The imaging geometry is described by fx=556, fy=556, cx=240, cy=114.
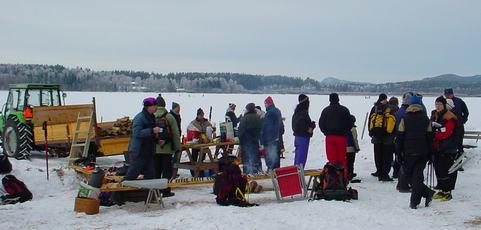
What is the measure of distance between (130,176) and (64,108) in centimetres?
628

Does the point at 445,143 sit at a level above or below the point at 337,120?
below

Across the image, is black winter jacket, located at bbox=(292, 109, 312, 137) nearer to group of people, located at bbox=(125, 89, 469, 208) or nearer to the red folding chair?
group of people, located at bbox=(125, 89, 469, 208)

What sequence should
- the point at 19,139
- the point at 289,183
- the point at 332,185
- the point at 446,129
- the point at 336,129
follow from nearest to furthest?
the point at 332,185, the point at 289,183, the point at 446,129, the point at 336,129, the point at 19,139

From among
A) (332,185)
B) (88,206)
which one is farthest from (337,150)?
(88,206)

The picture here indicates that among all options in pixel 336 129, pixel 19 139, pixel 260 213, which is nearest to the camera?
pixel 260 213

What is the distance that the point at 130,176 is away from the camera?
27.1ft

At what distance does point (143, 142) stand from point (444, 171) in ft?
15.1

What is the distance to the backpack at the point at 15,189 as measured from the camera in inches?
344

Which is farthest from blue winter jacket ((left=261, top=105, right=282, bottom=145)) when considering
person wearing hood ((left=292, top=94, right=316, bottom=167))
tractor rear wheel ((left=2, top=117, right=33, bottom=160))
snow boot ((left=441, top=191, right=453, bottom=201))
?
tractor rear wheel ((left=2, top=117, right=33, bottom=160))

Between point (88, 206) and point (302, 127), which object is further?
point (302, 127)

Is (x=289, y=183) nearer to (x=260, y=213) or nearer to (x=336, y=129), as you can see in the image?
(x=260, y=213)

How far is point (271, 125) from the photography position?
1085cm

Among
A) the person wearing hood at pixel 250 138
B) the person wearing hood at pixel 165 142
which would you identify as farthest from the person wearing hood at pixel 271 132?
the person wearing hood at pixel 165 142

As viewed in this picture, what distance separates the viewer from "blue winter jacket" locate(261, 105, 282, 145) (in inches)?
425
